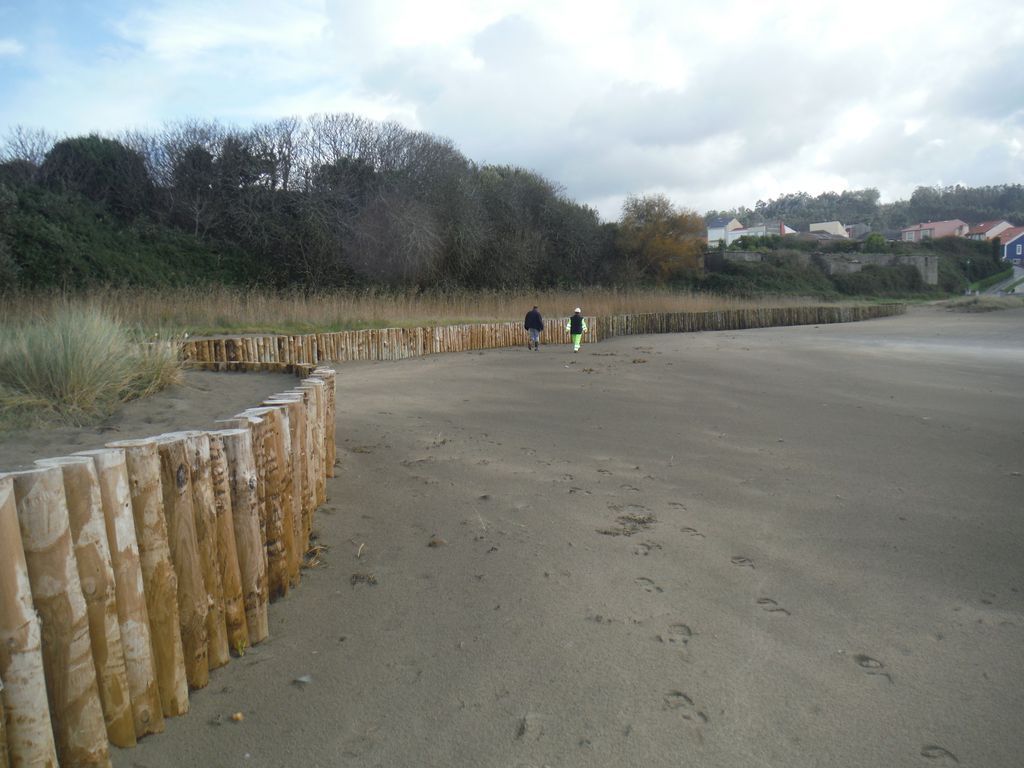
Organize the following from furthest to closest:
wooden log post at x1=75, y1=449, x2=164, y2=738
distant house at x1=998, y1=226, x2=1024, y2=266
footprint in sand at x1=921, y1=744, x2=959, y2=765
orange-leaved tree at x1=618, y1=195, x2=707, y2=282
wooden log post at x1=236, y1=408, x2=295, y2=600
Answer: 1. distant house at x1=998, y1=226, x2=1024, y2=266
2. orange-leaved tree at x1=618, y1=195, x2=707, y2=282
3. wooden log post at x1=236, y1=408, x2=295, y2=600
4. footprint in sand at x1=921, y1=744, x2=959, y2=765
5. wooden log post at x1=75, y1=449, x2=164, y2=738

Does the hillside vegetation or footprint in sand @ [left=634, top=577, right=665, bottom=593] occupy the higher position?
the hillside vegetation

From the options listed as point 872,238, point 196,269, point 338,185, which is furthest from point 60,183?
point 872,238

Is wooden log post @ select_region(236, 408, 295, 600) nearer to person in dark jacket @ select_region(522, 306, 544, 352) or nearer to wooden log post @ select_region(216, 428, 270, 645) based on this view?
wooden log post @ select_region(216, 428, 270, 645)

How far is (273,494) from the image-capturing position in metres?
4.14

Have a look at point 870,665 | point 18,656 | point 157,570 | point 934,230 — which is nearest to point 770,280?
point 870,665

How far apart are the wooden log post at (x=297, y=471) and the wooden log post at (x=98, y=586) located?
1.58 m

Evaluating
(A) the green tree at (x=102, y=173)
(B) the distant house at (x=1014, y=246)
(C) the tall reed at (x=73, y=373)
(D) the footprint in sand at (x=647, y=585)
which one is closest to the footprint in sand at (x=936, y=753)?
(D) the footprint in sand at (x=647, y=585)

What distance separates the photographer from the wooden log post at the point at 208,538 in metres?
3.31

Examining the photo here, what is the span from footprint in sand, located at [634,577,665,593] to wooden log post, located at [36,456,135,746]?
8.76ft

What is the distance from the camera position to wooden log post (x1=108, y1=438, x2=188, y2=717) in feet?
9.82

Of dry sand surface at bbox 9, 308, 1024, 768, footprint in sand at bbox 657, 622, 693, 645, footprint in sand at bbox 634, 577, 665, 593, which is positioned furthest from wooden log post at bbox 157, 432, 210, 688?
footprint in sand at bbox 634, 577, 665, 593

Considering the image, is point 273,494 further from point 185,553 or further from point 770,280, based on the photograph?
point 770,280

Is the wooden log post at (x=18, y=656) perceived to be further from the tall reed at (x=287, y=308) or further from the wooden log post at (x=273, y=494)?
the tall reed at (x=287, y=308)

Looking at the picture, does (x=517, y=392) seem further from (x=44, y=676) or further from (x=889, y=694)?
(x=44, y=676)
